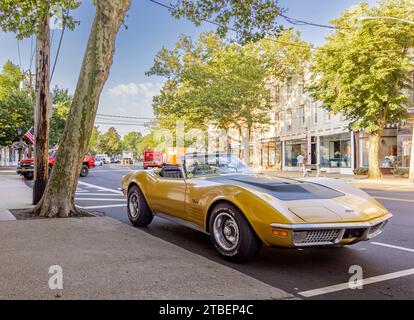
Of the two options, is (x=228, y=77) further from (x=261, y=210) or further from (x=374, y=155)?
(x=261, y=210)

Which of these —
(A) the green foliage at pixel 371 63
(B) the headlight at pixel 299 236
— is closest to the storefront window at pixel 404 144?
(A) the green foliage at pixel 371 63

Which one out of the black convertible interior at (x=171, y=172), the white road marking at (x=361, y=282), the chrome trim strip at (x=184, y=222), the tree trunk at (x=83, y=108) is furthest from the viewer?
the tree trunk at (x=83, y=108)

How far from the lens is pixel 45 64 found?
10031 mm

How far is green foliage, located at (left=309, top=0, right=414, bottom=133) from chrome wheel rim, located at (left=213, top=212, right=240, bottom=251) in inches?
739

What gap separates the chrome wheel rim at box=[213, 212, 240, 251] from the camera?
15.8 feet

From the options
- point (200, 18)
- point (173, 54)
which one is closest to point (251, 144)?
point (173, 54)

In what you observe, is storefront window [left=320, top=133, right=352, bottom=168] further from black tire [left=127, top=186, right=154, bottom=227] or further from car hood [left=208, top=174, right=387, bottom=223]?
car hood [left=208, top=174, right=387, bottom=223]

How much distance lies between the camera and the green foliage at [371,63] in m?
21.3

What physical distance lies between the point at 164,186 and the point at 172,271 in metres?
2.28

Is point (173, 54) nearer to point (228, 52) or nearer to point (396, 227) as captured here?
point (228, 52)

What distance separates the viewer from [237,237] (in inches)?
187

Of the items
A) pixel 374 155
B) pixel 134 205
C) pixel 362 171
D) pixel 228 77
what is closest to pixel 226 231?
pixel 134 205

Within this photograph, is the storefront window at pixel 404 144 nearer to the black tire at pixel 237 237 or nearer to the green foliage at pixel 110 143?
the black tire at pixel 237 237

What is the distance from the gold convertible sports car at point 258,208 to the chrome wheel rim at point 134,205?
3.33ft
